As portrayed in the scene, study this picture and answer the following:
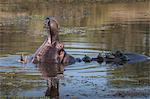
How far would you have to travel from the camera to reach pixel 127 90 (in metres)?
12.1

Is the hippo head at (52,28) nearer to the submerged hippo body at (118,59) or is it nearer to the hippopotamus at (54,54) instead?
the hippopotamus at (54,54)

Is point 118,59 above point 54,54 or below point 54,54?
below

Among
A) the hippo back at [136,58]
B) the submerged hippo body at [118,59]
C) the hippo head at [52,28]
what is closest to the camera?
the hippo head at [52,28]

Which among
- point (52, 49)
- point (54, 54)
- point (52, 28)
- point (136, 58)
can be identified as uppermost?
point (52, 28)

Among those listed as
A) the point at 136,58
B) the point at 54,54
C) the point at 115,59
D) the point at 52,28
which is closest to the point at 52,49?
the point at 54,54

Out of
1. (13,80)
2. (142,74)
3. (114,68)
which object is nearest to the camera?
(13,80)

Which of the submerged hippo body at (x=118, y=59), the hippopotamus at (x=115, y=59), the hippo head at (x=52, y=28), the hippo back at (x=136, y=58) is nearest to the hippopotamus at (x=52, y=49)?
the hippo head at (x=52, y=28)

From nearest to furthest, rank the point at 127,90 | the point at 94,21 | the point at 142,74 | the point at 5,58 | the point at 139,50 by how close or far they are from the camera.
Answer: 1. the point at 127,90
2. the point at 142,74
3. the point at 5,58
4. the point at 139,50
5. the point at 94,21

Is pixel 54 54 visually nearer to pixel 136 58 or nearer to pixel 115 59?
pixel 115 59

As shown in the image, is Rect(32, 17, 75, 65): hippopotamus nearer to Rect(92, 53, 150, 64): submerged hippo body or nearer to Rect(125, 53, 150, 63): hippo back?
Rect(92, 53, 150, 64): submerged hippo body

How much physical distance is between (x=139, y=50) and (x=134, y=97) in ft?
30.0

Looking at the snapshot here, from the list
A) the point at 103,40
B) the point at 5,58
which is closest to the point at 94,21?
the point at 103,40

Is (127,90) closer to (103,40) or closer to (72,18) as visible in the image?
(103,40)

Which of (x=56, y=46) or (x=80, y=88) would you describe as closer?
(x=80, y=88)
